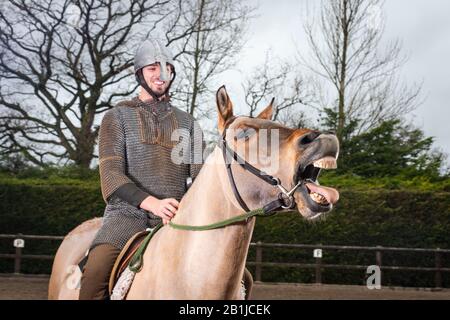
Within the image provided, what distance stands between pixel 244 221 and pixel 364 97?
18490mm

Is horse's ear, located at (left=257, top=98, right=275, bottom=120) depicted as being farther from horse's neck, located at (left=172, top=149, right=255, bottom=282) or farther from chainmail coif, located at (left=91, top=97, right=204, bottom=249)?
chainmail coif, located at (left=91, top=97, right=204, bottom=249)

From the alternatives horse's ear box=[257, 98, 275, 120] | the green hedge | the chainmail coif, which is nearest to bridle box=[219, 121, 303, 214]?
horse's ear box=[257, 98, 275, 120]

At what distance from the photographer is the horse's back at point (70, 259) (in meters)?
3.77

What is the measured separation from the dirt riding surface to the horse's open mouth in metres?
9.54

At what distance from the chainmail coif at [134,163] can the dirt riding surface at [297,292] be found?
868cm

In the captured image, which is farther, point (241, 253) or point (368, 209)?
point (368, 209)

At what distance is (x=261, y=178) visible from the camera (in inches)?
100

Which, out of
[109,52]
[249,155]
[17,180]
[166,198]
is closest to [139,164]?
[166,198]

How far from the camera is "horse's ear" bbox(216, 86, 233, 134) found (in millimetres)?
2723

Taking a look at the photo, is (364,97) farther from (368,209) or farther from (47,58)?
(47,58)

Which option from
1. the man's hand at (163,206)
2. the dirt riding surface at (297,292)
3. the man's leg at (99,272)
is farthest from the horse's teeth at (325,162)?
the dirt riding surface at (297,292)

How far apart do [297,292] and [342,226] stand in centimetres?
309

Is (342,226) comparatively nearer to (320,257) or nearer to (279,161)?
(320,257)
